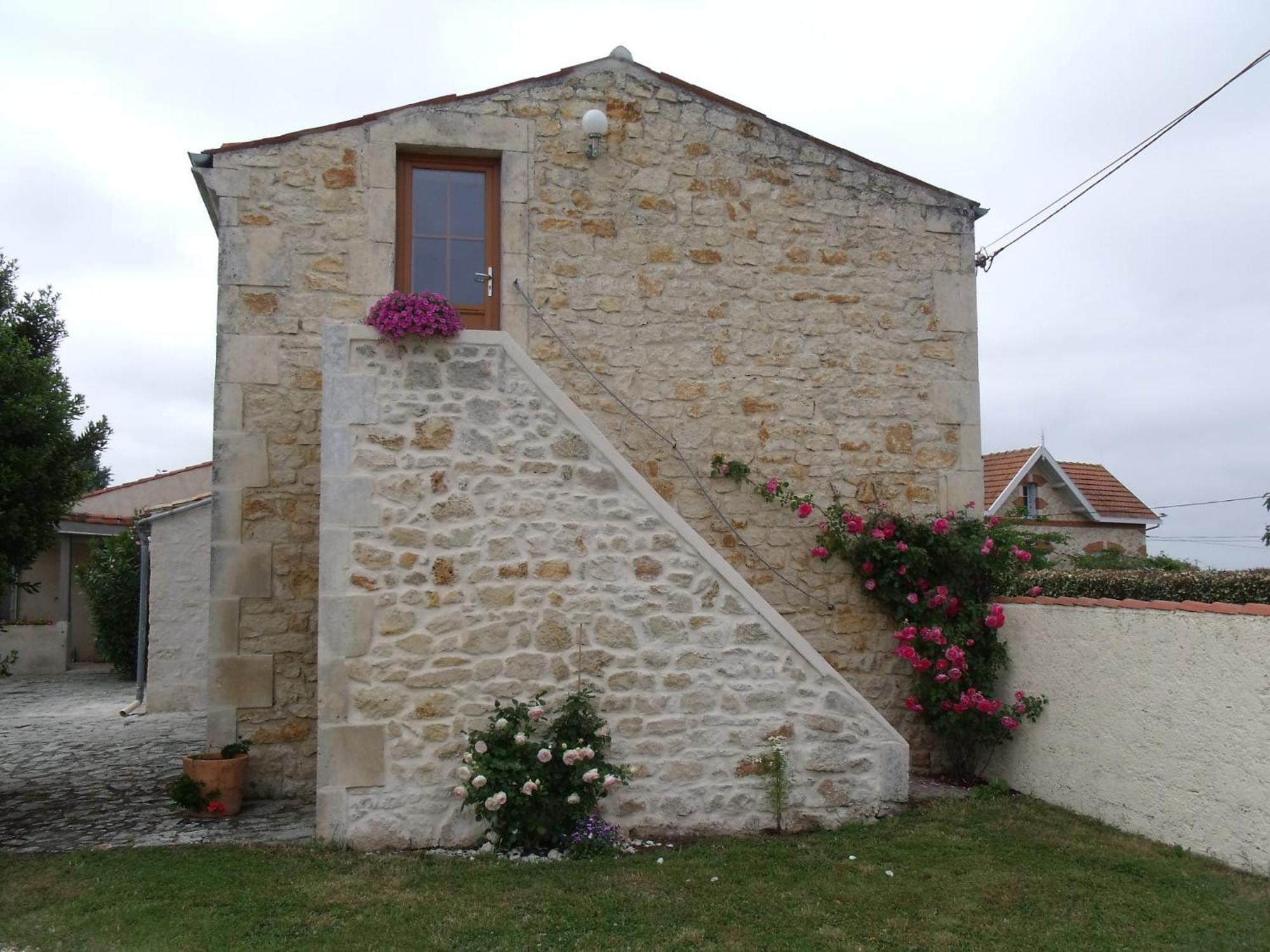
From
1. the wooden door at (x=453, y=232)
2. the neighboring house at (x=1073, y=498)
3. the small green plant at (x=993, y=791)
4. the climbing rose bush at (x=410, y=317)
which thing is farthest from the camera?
the neighboring house at (x=1073, y=498)

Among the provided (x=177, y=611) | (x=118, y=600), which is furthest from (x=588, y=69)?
(x=118, y=600)

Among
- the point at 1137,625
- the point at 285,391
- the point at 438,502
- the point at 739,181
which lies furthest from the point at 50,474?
the point at 1137,625

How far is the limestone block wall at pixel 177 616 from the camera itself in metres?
11.3

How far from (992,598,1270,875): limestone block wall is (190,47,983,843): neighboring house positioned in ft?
4.12

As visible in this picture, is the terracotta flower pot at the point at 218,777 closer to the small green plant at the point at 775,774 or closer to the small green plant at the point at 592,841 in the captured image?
the small green plant at the point at 592,841

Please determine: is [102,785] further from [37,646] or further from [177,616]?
[37,646]

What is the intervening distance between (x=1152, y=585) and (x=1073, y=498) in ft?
57.2

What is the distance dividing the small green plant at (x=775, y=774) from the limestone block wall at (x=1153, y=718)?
6.61ft

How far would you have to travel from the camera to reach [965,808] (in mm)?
6543

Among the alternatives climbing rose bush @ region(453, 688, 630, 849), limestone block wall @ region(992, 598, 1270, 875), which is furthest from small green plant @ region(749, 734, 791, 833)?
limestone block wall @ region(992, 598, 1270, 875)

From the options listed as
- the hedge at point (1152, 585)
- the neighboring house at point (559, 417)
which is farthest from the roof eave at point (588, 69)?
→ the hedge at point (1152, 585)

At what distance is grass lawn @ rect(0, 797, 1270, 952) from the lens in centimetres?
439

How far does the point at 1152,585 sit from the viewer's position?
21.4 feet

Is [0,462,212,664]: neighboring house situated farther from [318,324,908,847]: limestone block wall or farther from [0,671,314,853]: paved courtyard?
[318,324,908,847]: limestone block wall
